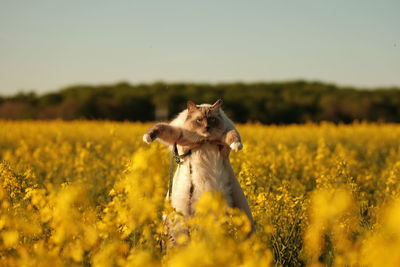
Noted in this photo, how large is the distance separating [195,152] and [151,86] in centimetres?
2368

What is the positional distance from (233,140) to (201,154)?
0.27 m

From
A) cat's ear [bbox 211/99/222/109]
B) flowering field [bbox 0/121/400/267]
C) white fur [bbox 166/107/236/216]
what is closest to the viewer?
flowering field [bbox 0/121/400/267]

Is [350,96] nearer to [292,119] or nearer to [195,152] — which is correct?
[292,119]

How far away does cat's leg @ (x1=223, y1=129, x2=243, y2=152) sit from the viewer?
3.46 m

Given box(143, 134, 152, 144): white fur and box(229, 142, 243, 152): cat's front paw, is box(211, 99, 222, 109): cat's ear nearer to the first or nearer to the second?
box(229, 142, 243, 152): cat's front paw

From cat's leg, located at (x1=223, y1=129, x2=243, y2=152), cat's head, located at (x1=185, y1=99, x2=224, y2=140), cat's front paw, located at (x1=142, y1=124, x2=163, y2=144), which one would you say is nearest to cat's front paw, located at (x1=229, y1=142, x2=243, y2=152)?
cat's leg, located at (x1=223, y1=129, x2=243, y2=152)

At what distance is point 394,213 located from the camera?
1.98 meters

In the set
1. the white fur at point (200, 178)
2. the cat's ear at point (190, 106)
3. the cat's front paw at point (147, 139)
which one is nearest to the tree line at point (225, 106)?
the cat's ear at point (190, 106)

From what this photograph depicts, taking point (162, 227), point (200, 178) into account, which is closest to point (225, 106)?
point (200, 178)

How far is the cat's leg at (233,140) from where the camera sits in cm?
346

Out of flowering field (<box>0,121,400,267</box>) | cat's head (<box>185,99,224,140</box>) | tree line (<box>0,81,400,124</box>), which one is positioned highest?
cat's head (<box>185,99,224,140</box>)

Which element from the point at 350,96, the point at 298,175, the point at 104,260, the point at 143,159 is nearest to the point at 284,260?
the point at 143,159

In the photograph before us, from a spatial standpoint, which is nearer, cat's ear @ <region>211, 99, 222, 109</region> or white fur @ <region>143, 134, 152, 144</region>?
white fur @ <region>143, 134, 152, 144</region>

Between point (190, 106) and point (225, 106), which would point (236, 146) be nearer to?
point (190, 106)
